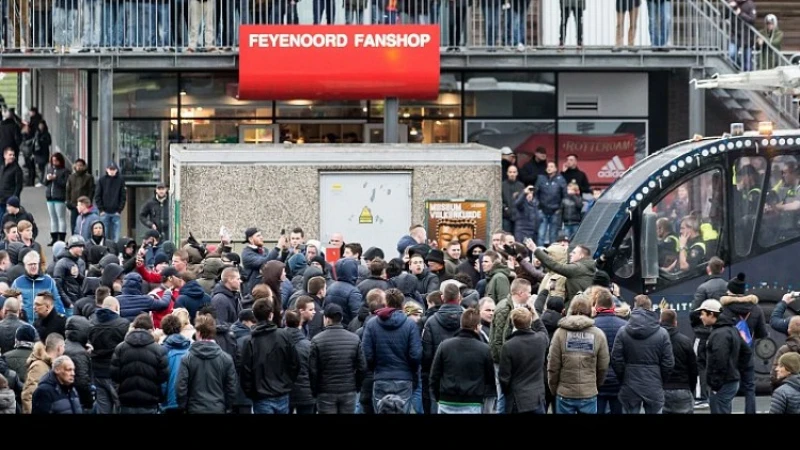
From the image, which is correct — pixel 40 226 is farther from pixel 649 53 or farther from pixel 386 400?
pixel 386 400

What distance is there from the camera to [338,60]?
24656 millimetres

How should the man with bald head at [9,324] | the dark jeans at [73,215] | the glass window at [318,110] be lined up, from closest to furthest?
the man with bald head at [9,324], the dark jeans at [73,215], the glass window at [318,110]

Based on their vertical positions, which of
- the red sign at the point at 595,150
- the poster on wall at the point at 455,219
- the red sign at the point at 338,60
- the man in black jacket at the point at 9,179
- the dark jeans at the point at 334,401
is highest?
the red sign at the point at 338,60

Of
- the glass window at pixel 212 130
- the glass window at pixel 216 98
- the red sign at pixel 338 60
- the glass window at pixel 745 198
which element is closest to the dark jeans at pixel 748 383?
the glass window at pixel 745 198

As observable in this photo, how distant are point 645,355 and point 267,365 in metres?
2.97

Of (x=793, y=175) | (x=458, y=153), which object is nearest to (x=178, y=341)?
(x=793, y=175)

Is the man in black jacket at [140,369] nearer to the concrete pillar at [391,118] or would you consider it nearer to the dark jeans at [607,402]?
the dark jeans at [607,402]

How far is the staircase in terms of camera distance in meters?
25.0

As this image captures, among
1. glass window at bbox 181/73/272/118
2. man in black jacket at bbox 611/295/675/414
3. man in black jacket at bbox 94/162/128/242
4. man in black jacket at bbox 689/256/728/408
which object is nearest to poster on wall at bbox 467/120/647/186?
glass window at bbox 181/73/272/118

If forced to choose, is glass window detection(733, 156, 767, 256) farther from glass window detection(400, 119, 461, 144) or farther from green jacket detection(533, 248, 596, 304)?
glass window detection(400, 119, 461, 144)

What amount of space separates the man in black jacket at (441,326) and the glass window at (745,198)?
4.72 meters

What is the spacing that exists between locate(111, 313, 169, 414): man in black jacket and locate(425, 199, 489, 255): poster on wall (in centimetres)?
1052

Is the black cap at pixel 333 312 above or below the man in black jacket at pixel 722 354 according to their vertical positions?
above

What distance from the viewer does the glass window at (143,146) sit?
2681 cm
